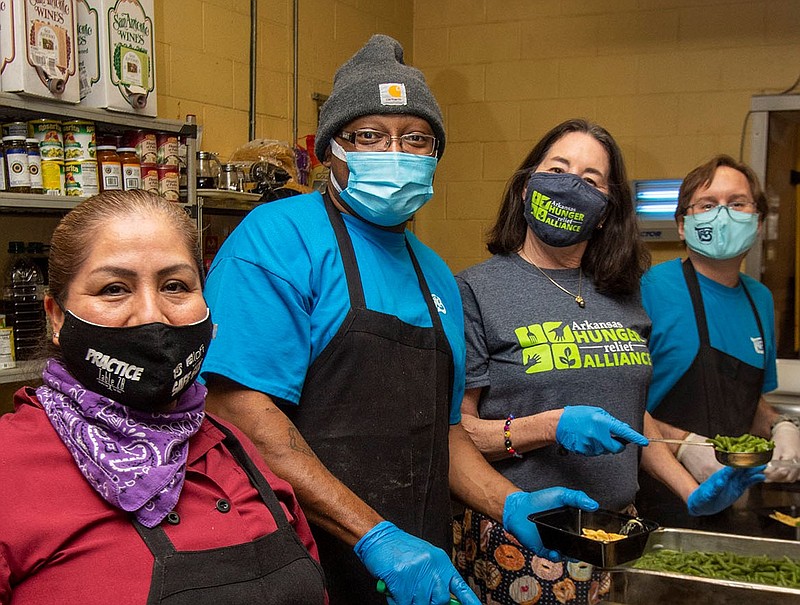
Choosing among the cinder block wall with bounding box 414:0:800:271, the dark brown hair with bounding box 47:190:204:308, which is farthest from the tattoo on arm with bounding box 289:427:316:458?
the cinder block wall with bounding box 414:0:800:271

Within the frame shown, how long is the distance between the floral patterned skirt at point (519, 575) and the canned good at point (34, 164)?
157 centimetres

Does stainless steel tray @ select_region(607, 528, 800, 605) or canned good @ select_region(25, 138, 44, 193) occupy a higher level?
canned good @ select_region(25, 138, 44, 193)

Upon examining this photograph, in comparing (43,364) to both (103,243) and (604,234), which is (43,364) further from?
(604,234)

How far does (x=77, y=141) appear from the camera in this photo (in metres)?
2.64

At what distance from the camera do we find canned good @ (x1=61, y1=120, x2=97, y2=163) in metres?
2.64

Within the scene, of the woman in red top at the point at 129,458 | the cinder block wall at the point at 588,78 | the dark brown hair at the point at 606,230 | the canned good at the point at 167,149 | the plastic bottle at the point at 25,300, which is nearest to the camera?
the woman in red top at the point at 129,458

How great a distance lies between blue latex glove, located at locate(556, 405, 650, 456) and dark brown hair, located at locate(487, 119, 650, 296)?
1.63 ft

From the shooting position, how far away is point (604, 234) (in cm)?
244

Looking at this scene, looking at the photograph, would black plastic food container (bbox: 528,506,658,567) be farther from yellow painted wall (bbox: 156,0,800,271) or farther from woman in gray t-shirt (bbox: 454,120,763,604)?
yellow painted wall (bbox: 156,0,800,271)

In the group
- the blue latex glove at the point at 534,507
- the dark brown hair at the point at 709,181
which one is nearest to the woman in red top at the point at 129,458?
the blue latex glove at the point at 534,507

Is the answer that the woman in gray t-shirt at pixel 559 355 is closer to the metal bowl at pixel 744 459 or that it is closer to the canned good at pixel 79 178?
the metal bowl at pixel 744 459

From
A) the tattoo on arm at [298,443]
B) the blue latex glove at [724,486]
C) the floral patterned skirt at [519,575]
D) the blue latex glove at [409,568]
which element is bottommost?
the floral patterned skirt at [519,575]

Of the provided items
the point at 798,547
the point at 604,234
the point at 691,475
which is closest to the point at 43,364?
the point at 604,234

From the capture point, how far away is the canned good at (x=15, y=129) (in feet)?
8.20
